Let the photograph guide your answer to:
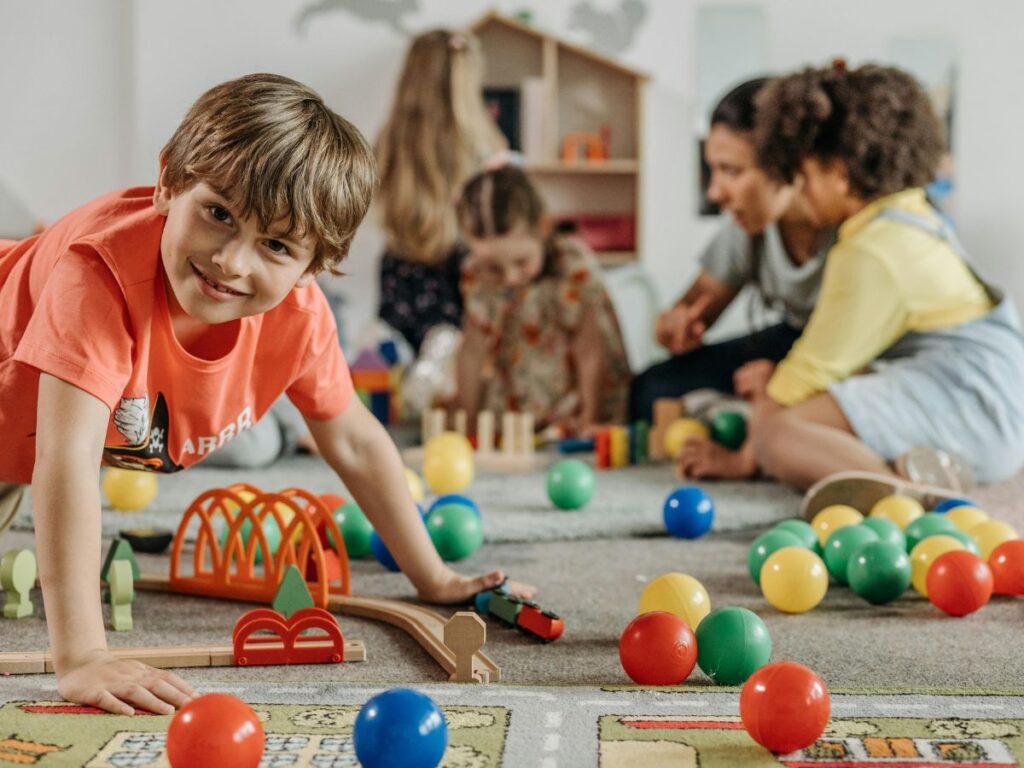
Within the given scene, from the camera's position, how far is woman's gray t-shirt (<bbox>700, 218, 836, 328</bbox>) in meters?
2.54

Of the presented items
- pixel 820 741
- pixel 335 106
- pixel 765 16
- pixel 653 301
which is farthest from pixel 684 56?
pixel 820 741

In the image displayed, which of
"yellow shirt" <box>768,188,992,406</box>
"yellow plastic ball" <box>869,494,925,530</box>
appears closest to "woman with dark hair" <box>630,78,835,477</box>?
"yellow shirt" <box>768,188,992,406</box>

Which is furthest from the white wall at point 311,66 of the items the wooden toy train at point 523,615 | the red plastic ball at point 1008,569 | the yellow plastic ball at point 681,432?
the wooden toy train at point 523,615

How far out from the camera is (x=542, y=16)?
3939 millimetres

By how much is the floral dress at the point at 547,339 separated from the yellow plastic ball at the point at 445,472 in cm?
86

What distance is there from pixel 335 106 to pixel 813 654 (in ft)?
9.97

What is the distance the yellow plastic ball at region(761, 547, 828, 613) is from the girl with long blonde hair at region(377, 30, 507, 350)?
7.05ft

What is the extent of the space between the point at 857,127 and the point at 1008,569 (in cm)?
108

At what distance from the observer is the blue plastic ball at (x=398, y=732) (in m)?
0.79

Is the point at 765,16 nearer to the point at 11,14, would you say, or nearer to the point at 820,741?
the point at 11,14

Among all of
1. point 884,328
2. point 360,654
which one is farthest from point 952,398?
point 360,654

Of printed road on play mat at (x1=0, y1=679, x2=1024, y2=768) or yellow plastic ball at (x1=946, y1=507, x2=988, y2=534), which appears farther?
yellow plastic ball at (x1=946, y1=507, x2=988, y2=534)

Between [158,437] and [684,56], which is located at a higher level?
[684,56]

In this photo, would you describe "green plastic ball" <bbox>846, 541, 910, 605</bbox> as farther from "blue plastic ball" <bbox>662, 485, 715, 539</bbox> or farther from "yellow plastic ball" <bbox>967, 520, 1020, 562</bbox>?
"blue plastic ball" <bbox>662, 485, 715, 539</bbox>
